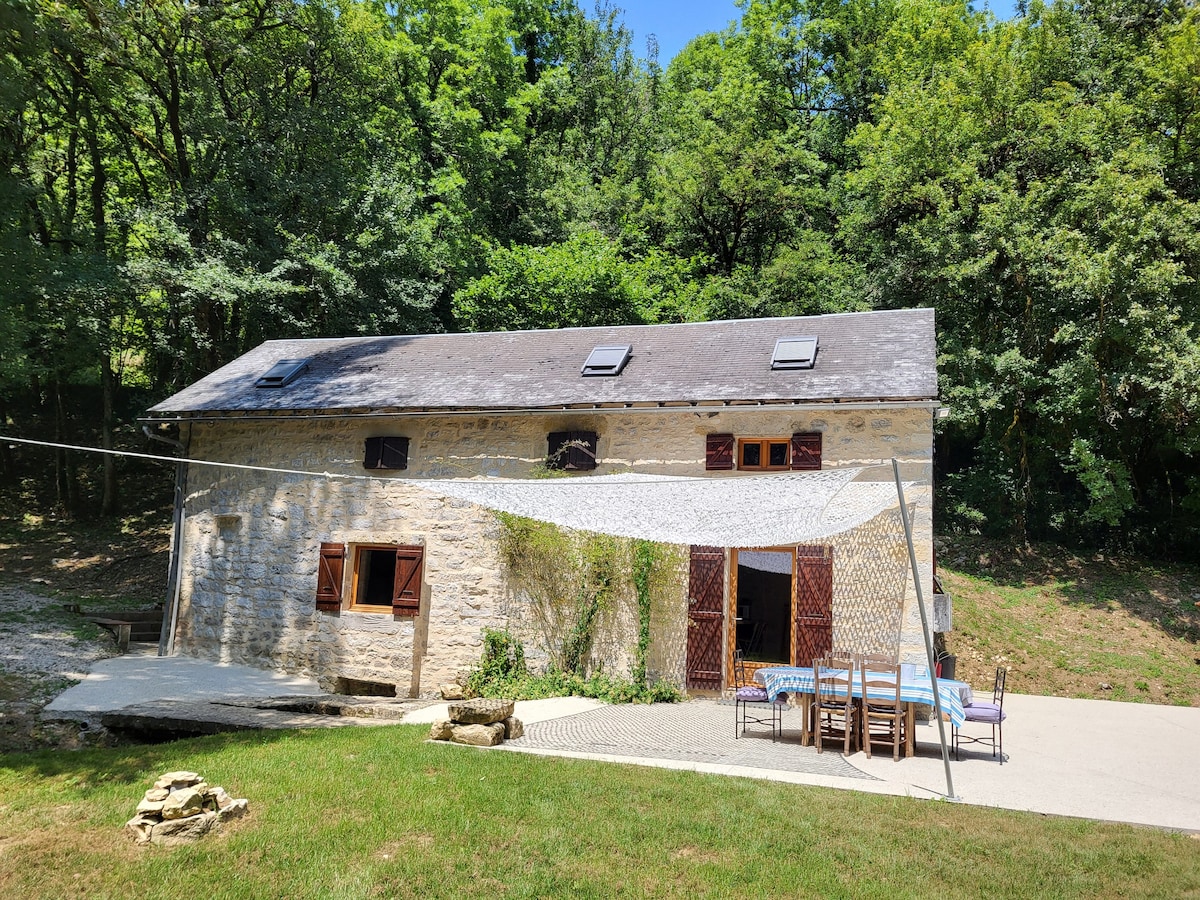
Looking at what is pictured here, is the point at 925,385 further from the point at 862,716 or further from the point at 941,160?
the point at 941,160

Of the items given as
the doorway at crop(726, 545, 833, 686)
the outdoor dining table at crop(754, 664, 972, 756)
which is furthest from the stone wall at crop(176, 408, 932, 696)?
the outdoor dining table at crop(754, 664, 972, 756)

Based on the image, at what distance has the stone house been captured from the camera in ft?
25.8

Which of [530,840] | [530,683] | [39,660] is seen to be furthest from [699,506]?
[39,660]

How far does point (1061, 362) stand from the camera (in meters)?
12.7

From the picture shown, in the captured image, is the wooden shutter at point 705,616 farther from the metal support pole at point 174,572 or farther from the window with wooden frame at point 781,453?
the metal support pole at point 174,572

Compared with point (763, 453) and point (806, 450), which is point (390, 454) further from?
point (806, 450)

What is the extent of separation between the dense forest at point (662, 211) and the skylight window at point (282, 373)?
263 centimetres

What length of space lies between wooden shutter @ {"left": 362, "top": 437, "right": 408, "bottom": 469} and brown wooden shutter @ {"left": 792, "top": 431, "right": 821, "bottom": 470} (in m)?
4.41

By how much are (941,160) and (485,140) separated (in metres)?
9.50

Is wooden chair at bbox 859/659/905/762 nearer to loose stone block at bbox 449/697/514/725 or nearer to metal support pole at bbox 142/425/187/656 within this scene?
loose stone block at bbox 449/697/514/725

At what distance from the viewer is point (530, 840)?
379 centimetres

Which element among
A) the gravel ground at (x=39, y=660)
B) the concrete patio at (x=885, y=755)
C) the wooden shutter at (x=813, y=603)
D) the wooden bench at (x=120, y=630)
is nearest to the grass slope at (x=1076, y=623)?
the concrete patio at (x=885, y=755)

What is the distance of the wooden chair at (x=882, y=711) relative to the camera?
5.72 m

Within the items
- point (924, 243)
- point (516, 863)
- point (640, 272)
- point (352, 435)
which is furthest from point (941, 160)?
point (516, 863)
